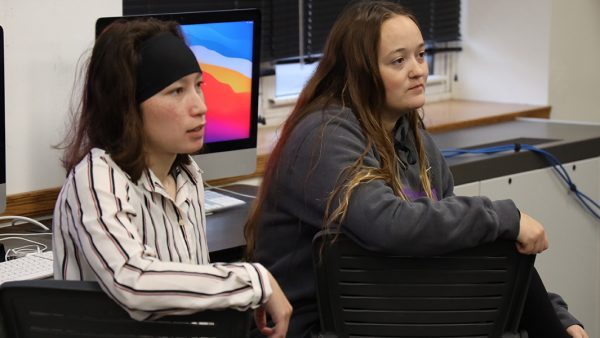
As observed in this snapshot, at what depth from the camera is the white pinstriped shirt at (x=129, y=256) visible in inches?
52.9

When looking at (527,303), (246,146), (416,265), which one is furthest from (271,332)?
(246,146)

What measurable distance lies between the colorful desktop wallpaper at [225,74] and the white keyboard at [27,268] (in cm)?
Result: 58

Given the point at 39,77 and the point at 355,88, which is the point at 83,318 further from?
the point at 39,77

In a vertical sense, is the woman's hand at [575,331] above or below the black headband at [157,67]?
below

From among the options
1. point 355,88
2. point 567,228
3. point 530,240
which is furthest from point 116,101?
point 567,228

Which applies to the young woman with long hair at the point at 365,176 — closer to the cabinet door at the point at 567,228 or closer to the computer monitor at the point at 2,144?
the computer monitor at the point at 2,144

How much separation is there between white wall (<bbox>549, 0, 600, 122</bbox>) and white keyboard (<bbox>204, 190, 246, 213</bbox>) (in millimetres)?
1802

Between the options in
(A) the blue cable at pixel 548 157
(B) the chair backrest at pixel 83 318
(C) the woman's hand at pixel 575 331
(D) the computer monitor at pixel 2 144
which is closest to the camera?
(B) the chair backrest at pixel 83 318

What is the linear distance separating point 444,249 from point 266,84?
181cm

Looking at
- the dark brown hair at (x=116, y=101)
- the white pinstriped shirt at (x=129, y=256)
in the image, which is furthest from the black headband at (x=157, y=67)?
the white pinstriped shirt at (x=129, y=256)

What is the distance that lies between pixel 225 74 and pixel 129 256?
3.65ft

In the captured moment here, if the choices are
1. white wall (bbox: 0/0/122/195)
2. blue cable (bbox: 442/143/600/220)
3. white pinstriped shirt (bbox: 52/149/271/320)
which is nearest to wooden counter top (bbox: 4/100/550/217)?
blue cable (bbox: 442/143/600/220)

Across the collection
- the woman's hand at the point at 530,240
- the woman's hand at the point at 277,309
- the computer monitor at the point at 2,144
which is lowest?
the woman's hand at the point at 277,309

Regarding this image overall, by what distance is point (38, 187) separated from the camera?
2391 millimetres
